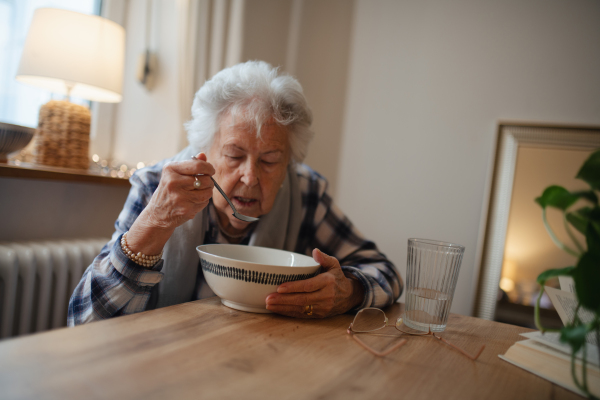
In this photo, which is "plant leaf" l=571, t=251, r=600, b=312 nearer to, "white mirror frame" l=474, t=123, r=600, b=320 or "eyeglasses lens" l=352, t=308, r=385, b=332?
"eyeglasses lens" l=352, t=308, r=385, b=332

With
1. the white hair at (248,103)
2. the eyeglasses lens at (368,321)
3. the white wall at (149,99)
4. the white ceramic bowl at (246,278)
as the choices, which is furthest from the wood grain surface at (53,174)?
the eyeglasses lens at (368,321)

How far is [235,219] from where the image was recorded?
1090 mm

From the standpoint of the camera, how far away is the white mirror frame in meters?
1.83

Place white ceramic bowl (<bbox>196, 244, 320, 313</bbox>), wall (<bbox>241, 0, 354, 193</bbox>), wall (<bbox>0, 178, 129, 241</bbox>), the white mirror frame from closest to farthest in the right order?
1. white ceramic bowl (<bbox>196, 244, 320, 313</bbox>)
2. wall (<bbox>0, 178, 129, 241</bbox>)
3. the white mirror frame
4. wall (<bbox>241, 0, 354, 193</bbox>)

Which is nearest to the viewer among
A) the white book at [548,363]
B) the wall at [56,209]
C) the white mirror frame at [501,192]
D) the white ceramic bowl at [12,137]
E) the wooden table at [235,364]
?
the wooden table at [235,364]

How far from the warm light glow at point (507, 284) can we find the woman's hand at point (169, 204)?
163 cm

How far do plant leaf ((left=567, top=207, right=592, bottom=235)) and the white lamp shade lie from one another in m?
1.41

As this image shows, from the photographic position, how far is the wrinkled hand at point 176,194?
78 cm

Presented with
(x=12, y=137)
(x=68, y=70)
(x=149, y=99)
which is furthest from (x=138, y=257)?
(x=149, y=99)

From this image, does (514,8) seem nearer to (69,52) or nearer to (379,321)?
(379,321)

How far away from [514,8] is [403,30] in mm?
538

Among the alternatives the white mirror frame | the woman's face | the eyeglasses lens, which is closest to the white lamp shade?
the woman's face

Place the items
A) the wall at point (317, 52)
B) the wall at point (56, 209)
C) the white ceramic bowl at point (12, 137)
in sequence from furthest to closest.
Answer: the wall at point (317, 52) < the wall at point (56, 209) < the white ceramic bowl at point (12, 137)

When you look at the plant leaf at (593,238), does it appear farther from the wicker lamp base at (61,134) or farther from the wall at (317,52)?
the wall at (317,52)
